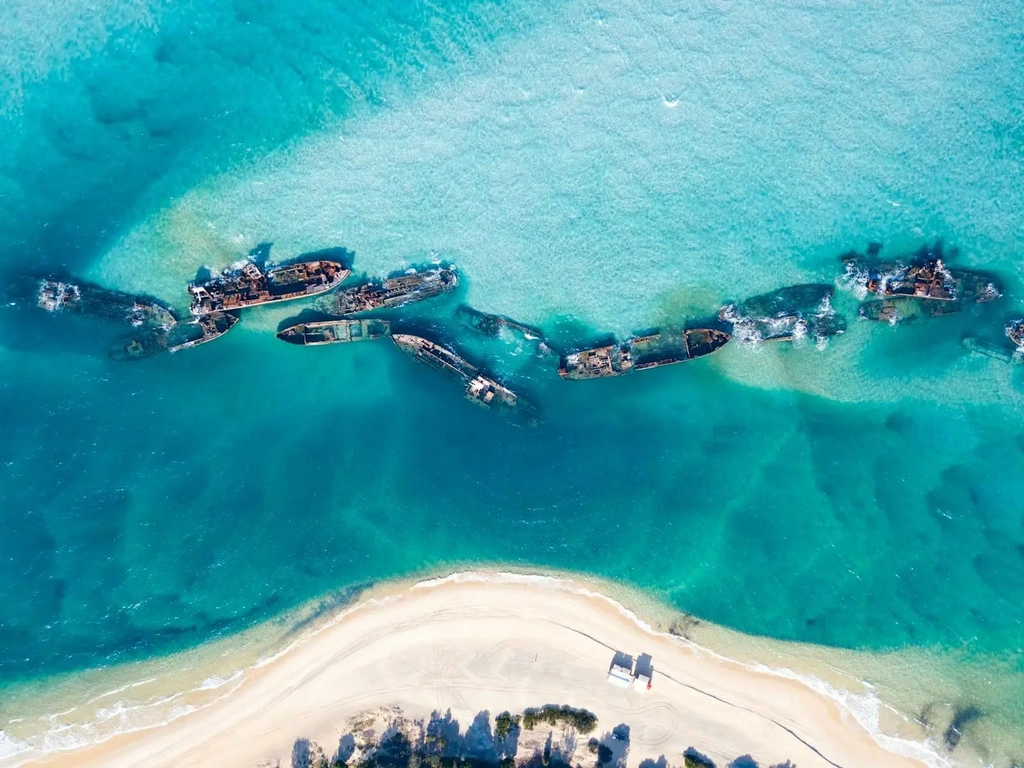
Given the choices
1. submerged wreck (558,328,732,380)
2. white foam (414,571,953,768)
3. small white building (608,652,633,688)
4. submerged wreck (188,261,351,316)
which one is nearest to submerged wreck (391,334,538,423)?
submerged wreck (558,328,732,380)

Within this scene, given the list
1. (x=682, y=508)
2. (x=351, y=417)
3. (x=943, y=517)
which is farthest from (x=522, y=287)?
(x=943, y=517)

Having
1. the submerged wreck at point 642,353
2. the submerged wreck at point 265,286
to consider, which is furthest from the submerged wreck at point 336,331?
the submerged wreck at point 642,353

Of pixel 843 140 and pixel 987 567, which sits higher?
pixel 843 140

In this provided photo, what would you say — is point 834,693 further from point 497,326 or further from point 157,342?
point 157,342

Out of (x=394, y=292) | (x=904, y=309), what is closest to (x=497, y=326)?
(x=394, y=292)

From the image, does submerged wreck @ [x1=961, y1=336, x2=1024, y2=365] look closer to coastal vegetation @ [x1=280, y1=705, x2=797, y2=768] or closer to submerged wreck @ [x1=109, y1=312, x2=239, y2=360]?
coastal vegetation @ [x1=280, y1=705, x2=797, y2=768]

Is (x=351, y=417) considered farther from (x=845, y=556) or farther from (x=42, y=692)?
(x=845, y=556)
